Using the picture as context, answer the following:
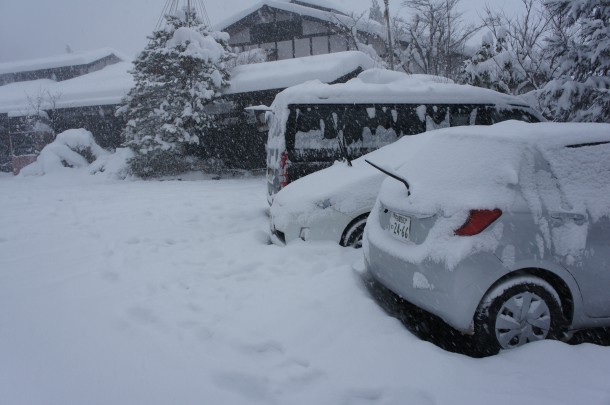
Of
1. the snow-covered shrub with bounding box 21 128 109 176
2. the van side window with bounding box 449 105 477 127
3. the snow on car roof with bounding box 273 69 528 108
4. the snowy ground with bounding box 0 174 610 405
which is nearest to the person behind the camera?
the snowy ground with bounding box 0 174 610 405

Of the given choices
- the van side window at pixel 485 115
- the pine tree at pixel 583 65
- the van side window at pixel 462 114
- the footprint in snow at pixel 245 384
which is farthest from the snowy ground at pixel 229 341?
the pine tree at pixel 583 65

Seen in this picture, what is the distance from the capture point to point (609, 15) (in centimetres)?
607

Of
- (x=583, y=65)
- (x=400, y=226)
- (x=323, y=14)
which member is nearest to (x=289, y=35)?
(x=323, y=14)

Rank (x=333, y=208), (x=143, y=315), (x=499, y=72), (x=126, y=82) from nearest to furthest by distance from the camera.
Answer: (x=143, y=315)
(x=333, y=208)
(x=499, y=72)
(x=126, y=82)

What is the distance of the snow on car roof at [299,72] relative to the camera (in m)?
13.1

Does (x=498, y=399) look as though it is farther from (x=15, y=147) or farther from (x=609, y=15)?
(x=15, y=147)

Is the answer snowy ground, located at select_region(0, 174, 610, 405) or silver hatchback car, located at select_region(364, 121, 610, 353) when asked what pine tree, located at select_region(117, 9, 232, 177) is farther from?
silver hatchback car, located at select_region(364, 121, 610, 353)

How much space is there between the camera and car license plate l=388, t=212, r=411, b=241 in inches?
109

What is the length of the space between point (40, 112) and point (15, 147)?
1936 millimetres

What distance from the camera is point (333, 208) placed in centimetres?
417

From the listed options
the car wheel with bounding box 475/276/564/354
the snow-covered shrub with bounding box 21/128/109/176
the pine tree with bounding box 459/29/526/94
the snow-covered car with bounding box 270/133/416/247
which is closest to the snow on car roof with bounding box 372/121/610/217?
the car wheel with bounding box 475/276/564/354

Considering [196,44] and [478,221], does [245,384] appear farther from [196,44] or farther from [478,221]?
[196,44]

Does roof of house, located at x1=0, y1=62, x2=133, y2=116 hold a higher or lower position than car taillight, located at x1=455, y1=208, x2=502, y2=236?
higher

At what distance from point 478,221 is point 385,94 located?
142 inches
